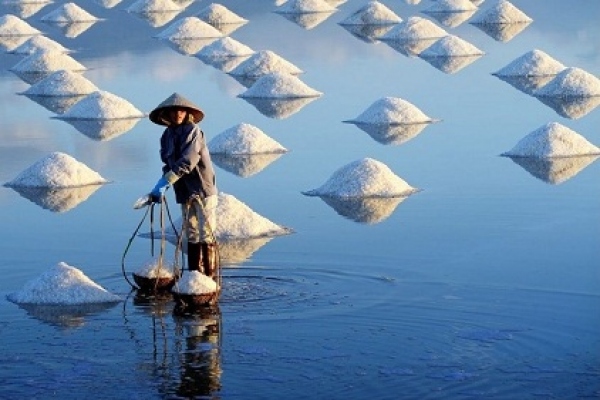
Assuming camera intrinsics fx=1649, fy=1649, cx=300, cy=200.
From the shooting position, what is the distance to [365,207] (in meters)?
9.35

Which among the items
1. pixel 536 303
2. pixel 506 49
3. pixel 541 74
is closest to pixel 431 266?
pixel 536 303

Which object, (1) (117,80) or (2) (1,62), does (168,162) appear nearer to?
(1) (117,80)

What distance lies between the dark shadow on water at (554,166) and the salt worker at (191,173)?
11.7 ft

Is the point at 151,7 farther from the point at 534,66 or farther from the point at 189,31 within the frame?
the point at 534,66

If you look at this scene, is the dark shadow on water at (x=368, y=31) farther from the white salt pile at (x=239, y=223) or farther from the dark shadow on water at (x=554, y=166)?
the white salt pile at (x=239, y=223)

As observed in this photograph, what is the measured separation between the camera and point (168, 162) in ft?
22.9

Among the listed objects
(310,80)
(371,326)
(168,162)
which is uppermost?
(310,80)

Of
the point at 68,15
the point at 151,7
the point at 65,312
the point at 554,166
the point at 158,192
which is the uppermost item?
the point at 151,7

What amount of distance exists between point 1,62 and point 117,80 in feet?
9.12

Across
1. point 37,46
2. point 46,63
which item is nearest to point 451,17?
point 37,46

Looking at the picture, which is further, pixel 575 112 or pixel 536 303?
pixel 575 112

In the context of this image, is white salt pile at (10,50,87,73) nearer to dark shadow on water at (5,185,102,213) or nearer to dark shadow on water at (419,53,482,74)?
dark shadow on water at (419,53,482,74)

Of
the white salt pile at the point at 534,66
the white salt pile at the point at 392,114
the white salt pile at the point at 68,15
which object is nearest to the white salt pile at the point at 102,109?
the white salt pile at the point at 392,114

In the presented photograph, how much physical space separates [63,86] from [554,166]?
592 centimetres
